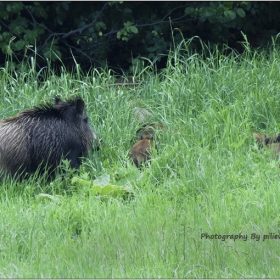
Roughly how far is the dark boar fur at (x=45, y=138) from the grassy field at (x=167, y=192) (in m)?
0.19

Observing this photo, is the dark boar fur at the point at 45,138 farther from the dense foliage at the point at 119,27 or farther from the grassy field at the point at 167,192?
the dense foliage at the point at 119,27

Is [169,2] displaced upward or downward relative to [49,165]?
upward

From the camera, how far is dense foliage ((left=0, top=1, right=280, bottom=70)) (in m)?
10.5

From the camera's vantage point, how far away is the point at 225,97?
8.73 metres

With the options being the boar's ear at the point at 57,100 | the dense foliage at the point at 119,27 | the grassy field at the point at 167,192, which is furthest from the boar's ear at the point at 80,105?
the dense foliage at the point at 119,27

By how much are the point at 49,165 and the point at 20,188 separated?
53 centimetres

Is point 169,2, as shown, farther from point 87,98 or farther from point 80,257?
point 80,257

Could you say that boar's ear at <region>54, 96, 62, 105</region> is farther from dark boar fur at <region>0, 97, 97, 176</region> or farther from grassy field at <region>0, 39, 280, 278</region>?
grassy field at <region>0, 39, 280, 278</region>

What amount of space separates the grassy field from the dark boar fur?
19cm

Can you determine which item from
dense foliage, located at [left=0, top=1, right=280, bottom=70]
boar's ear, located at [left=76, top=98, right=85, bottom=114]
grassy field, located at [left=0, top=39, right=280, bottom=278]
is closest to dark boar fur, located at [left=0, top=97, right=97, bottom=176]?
boar's ear, located at [left=76, top=98, right=85, bottom=114]

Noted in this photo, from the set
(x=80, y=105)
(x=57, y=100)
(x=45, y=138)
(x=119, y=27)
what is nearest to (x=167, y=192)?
(x=45, y=138)

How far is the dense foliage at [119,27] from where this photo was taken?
10.5 metres

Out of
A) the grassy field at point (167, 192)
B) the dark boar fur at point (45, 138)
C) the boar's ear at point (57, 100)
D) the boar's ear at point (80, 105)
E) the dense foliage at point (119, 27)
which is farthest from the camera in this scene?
the dense foliage at point (119, 27)

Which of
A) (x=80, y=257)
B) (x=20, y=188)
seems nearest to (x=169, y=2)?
(x=20, y=188)
